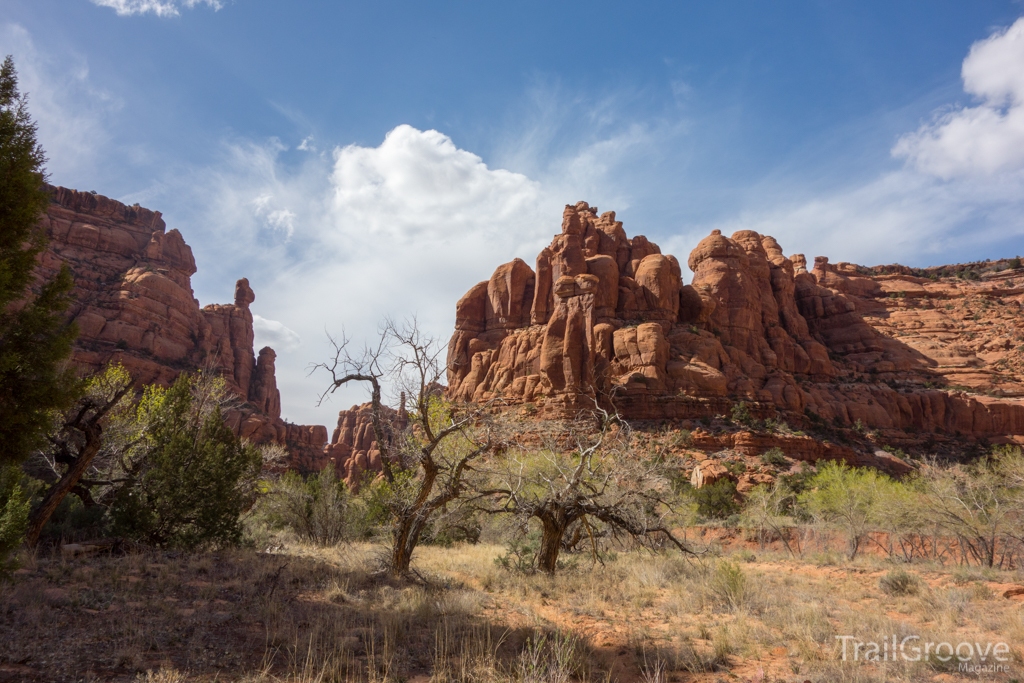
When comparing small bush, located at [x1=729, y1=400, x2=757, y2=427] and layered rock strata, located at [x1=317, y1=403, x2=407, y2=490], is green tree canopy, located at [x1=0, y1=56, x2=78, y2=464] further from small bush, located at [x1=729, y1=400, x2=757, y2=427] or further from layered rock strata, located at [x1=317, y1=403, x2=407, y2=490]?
layered rock strata, located at [x1=317, y1=403, x2=407, y2=490]

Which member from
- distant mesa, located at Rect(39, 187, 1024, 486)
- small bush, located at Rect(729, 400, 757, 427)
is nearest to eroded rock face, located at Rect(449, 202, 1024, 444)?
distant mesa, located at Rect(39, 187, 1024, 486)

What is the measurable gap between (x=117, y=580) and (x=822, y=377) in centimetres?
6856

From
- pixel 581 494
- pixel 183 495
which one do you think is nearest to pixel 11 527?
pixel 183 495

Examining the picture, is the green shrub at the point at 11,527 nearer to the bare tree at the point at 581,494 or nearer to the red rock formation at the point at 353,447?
the bare tree at the point at 581,494

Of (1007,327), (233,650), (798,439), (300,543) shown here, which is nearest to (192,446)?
(300,543)

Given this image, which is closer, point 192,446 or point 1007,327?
point 192,446

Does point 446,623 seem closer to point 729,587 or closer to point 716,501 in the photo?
point 729,587

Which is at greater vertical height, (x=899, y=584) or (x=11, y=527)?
(x=11, y=527)

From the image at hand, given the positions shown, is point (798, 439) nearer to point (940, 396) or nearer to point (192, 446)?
point (940, 396)

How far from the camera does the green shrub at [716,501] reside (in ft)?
104

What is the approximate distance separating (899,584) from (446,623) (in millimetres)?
11778

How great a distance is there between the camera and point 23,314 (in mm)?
5992

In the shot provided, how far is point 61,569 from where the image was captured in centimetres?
887

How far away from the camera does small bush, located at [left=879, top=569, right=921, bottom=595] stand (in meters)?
11.8
